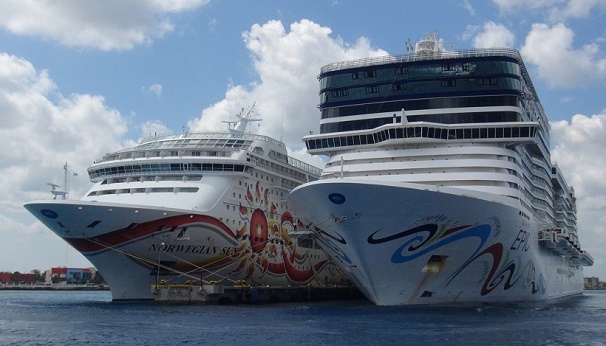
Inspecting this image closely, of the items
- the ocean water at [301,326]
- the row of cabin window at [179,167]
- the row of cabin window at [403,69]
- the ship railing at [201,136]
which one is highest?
the row of cabin window at [403,69]

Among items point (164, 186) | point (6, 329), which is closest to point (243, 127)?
point (164, 186)

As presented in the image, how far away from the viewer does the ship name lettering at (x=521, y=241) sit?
34.4 meters

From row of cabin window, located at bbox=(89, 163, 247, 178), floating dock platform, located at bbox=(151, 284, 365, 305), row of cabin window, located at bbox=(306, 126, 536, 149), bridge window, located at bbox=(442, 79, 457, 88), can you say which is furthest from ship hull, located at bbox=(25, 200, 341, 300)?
bridge window, located at bbox=(442, 79, 457, 88)

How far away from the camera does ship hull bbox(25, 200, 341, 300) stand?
117ft

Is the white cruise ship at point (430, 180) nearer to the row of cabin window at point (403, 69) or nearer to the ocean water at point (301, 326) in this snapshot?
the row of cabin window at point (403, 69)

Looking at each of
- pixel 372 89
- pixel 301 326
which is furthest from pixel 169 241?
pixel 372 89

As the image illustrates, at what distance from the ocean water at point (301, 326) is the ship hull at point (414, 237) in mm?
1100

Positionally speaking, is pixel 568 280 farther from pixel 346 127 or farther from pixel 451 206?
pixel 451 206

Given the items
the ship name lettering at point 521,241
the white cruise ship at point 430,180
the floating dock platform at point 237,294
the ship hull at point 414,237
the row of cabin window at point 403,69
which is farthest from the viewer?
the row of cabin window at point 403,69

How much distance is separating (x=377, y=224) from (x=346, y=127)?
9372mm

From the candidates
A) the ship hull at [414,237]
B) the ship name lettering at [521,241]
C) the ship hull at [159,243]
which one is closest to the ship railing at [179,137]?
the ship hull at [159,243]

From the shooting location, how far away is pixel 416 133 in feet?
113

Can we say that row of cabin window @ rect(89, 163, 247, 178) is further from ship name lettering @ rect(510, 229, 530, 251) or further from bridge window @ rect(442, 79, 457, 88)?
ship name lettering @ rect(510, 229, 530, 251)

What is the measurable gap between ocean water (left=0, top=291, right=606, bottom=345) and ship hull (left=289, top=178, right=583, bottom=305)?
3.61ft
